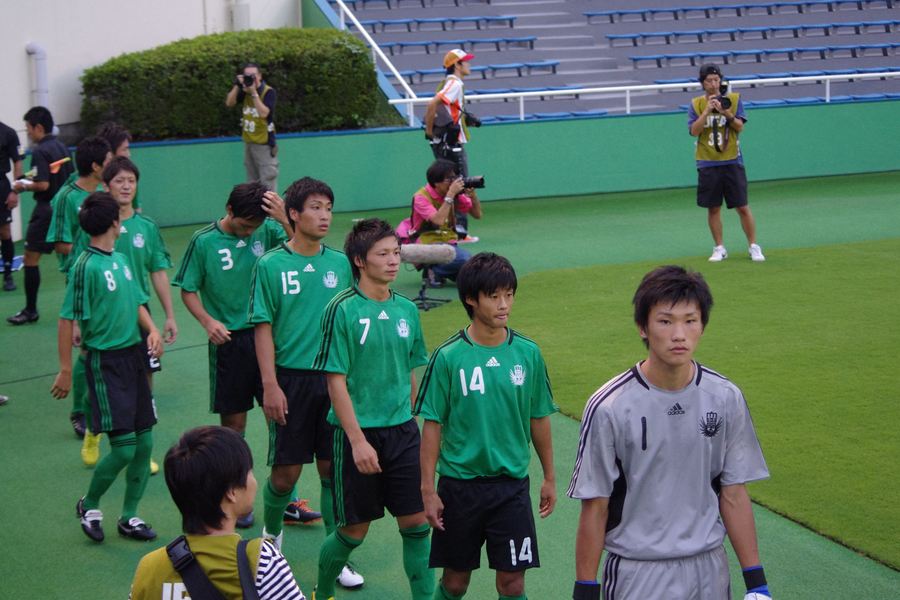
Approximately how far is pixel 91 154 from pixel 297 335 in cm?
356

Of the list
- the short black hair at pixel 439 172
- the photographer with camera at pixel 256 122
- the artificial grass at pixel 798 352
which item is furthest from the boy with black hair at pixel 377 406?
the photographer with camera at pixel 256 122

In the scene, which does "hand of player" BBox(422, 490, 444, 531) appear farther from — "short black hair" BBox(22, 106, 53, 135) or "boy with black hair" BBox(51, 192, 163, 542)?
"short black hair" BBox(22, 106, 53, 135)

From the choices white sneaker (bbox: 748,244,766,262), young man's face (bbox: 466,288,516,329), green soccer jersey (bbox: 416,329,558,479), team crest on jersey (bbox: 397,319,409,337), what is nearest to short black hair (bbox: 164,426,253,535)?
green soccer jersey (bbox: 416,329,558,479)

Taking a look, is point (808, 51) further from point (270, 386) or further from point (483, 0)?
point (270, 386)

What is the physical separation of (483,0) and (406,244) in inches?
572

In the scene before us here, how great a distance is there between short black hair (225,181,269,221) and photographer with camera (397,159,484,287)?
514 cm

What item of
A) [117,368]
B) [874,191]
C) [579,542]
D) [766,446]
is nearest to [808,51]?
[874,191]

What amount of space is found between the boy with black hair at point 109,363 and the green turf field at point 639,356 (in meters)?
0.32

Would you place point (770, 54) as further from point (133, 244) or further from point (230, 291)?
point (230, 291)

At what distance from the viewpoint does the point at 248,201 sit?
673cm

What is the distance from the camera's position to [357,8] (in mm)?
24422

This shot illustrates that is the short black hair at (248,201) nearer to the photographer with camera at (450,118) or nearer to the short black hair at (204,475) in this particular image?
the short black hair at (204,475)

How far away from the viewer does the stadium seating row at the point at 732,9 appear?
85.1 ft

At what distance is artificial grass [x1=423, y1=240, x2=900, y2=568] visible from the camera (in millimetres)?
6930
